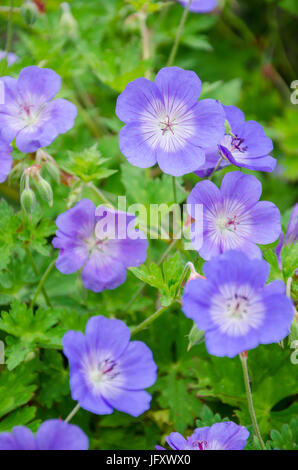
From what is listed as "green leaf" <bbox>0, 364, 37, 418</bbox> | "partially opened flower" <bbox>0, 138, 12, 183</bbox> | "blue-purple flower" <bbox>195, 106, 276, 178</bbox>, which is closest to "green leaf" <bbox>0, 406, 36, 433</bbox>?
"green leaf" <bbox>0, 364, 37, 418</bbox>

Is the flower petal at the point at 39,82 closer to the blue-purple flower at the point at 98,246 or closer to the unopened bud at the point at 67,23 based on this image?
the blue-purple flower at the point at 98,246

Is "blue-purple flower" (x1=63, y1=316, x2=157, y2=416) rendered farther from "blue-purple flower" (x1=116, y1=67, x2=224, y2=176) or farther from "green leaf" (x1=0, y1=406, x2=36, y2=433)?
"blue-purple flower" (x1=116, y1=67, x2=224, y2=176)

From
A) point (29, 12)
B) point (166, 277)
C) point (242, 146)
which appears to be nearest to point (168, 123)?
point (242, 146)

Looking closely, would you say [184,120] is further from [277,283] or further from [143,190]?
[277,283]

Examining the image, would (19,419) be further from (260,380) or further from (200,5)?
(200,5)

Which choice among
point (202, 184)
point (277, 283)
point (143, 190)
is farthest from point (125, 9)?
point (277, 283)

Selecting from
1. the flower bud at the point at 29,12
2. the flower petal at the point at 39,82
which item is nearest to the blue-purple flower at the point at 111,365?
the flower petal at the point at 39,82
